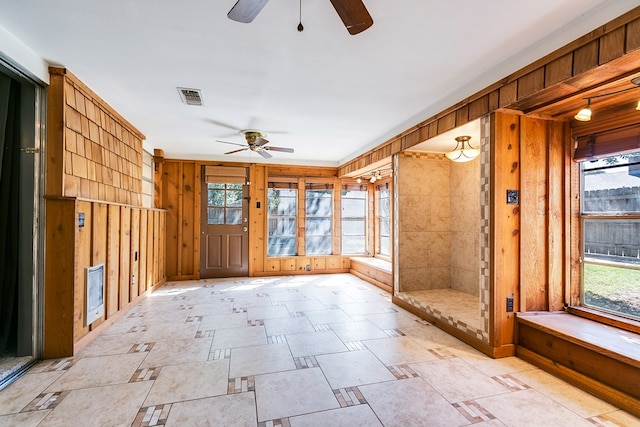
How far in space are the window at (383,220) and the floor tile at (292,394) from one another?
14.2 feet

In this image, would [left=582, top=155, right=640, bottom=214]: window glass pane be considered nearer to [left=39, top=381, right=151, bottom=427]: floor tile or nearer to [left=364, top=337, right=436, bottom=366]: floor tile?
[left=364, top=337, right=436, bottom=366]: floor tile

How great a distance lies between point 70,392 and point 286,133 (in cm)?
374

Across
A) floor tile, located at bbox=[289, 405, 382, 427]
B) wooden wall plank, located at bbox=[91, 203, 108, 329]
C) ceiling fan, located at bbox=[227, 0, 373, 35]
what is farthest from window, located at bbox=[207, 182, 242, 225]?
ceiling fan, located at bbox=[227, 0, 373, 35]

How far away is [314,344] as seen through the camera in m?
2.98

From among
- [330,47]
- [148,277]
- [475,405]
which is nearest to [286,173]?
[148,277]

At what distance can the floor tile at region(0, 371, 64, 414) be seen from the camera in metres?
2.00

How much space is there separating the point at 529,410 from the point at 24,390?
11.6 ft

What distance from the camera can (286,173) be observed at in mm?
6609

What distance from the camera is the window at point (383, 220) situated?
645 cm

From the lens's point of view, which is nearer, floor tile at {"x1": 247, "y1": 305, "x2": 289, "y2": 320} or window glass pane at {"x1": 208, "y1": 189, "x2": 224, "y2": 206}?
floor tile at {"x1": 247, "y1": 305, "x2": 289, "y2": 320}

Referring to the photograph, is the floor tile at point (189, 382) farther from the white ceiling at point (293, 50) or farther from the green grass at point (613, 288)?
the green grass at point (613, 288)

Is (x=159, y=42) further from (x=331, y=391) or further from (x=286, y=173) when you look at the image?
(x=286, y=173)

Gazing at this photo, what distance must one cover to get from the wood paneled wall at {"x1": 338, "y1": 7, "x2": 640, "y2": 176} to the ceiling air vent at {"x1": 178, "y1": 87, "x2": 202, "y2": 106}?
105 inches

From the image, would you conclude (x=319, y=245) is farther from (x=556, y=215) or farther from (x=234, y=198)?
(x=556, y=215)
